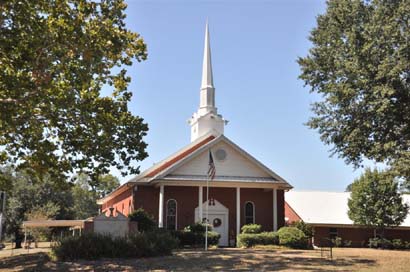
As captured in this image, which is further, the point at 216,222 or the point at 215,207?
the point at 215,207

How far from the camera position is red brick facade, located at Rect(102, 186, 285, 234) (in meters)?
34.8

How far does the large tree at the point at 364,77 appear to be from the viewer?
21.2 meters

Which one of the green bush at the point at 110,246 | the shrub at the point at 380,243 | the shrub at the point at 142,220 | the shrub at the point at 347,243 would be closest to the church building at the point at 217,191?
the shrub at the point at 142,220

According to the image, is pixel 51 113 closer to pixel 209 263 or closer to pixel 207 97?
pixel 209 263

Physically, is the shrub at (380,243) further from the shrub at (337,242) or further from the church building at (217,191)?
the church building at (217,191)

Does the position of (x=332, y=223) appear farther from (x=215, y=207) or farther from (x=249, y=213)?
(x=215, y=207)

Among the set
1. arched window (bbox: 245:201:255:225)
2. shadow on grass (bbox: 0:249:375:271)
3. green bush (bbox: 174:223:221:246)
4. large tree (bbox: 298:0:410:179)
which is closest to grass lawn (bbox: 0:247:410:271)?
shadow on grass (bbox: 0:249:375:271)

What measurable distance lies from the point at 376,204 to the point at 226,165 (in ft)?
58.7

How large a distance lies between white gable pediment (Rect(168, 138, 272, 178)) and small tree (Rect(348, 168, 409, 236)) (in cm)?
1473

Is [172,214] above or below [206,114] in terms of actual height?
below

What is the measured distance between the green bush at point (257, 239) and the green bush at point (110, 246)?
1093 cm

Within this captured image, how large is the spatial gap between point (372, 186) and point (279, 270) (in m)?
32.9

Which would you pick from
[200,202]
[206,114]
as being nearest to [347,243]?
[206,114]

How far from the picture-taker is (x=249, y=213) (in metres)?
36.5
